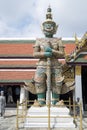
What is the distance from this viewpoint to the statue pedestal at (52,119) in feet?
28.3

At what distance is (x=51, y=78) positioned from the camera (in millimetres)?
9492

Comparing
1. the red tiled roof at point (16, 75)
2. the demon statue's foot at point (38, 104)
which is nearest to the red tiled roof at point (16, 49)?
the red tiled roof at point (16, 75)

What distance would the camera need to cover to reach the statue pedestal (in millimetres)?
8617

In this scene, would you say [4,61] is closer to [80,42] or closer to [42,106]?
[80,42]

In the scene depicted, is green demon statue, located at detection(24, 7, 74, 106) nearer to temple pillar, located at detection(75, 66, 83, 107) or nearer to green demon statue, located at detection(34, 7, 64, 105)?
green demon statue, located at detection(34, 7, 64, 105)

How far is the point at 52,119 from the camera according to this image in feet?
28.5

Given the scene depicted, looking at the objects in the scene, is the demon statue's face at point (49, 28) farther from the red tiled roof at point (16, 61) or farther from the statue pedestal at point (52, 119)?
the red tiled roof at point (16, 61)

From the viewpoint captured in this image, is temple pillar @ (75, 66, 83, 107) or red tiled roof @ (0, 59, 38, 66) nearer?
temple pillar @ (75, 66, 83, 107)

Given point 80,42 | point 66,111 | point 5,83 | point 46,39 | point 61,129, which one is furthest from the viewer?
point 5,83

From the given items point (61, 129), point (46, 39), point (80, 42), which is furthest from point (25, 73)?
point (61, 129)

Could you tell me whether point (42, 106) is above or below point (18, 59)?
below

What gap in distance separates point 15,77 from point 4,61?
6.59 feet

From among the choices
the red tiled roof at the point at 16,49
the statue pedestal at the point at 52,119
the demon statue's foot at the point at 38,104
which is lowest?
the statue pedestal at the point at 52,119

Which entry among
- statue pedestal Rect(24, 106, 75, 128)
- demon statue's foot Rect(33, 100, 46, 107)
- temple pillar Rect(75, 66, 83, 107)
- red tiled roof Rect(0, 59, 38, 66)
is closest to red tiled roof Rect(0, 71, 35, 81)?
red tiled roof Rect(0, 59, 38, 66)
